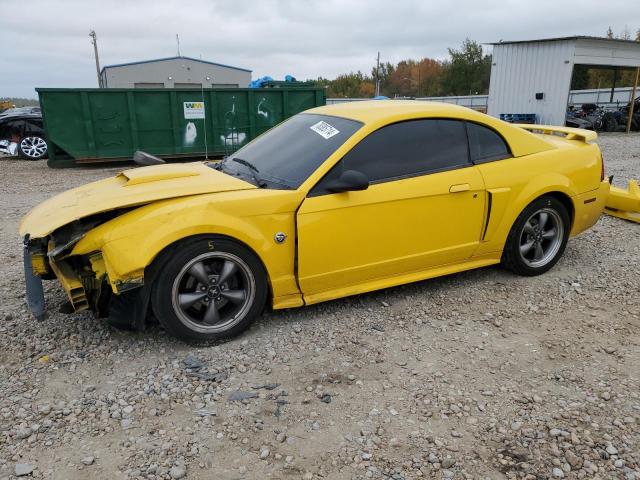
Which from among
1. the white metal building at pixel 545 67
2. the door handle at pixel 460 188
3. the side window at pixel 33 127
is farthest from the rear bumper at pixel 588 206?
the white metal building at pixel 545 67

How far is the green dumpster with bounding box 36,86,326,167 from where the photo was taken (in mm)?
12336

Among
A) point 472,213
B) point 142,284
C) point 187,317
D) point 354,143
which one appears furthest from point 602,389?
point 142,284

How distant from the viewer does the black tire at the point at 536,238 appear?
175 inches

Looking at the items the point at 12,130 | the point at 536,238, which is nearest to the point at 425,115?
the point at 536,238

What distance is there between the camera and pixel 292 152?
155 inches

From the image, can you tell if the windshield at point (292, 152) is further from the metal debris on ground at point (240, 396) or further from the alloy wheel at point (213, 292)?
the metal debris on ground at point (240, 396)

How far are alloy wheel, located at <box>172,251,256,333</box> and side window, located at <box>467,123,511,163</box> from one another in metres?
2.13

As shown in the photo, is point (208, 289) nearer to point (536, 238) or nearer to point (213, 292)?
point (213, 292)

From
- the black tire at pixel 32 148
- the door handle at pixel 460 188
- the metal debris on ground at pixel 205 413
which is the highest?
the door handle at pixel 460 188

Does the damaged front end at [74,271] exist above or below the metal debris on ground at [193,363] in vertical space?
above

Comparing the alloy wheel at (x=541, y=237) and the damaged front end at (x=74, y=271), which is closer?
the damaged front end at (x=74, y=271)

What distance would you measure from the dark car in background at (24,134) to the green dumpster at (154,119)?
8.70 feet

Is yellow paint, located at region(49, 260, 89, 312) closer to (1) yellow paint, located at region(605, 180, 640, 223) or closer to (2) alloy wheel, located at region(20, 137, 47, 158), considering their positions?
(1) yellow paint, located at region(605, 180, 640, 223)

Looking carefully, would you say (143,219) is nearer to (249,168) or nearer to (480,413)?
(249,168)
